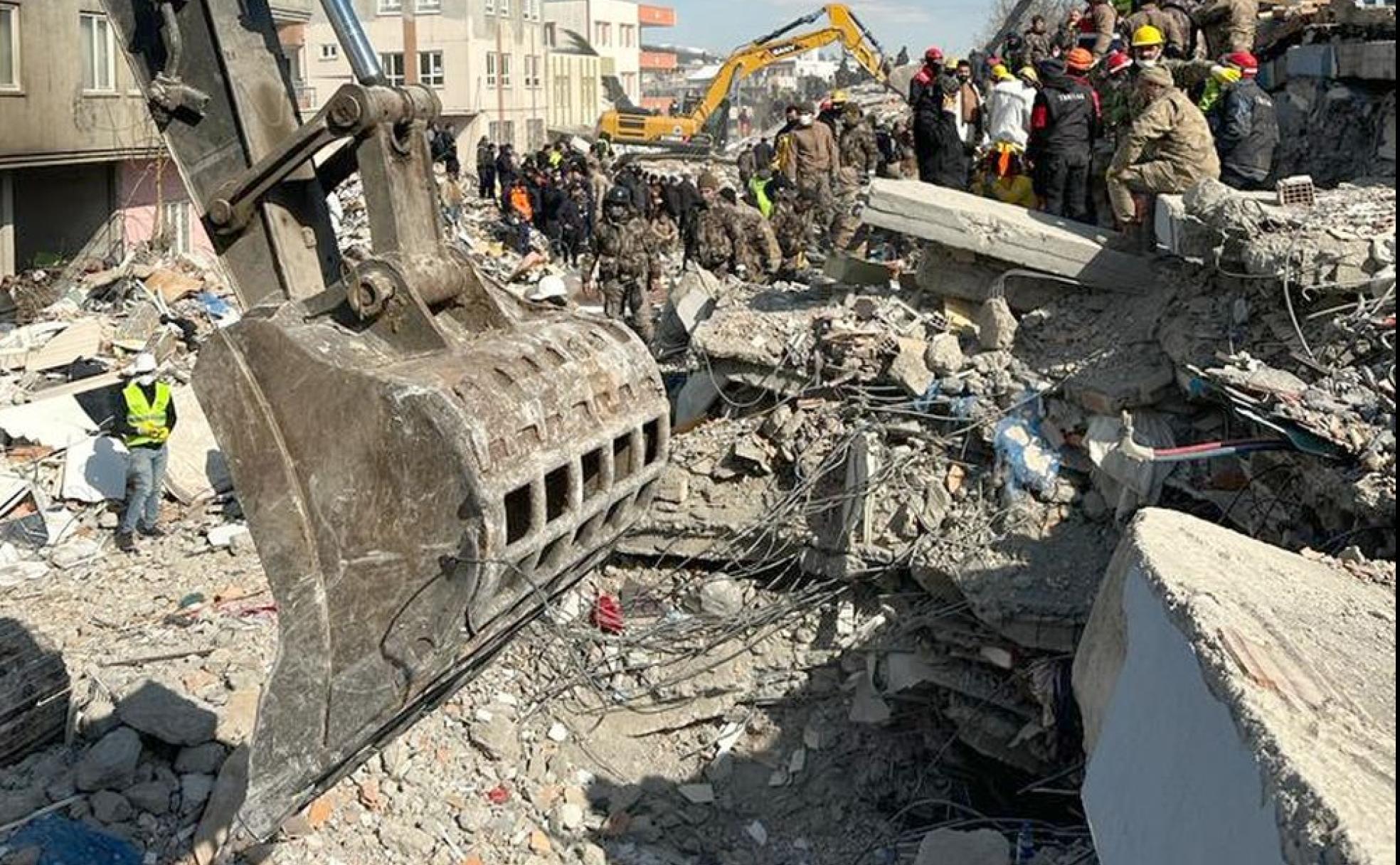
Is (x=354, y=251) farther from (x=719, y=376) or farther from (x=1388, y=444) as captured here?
(x=719, y=376)

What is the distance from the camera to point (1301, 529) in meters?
6.47

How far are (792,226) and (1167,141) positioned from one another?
5.71 meters

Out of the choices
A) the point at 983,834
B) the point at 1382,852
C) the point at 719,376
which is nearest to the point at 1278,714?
the point at 1382,852

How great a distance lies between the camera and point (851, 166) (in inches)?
561

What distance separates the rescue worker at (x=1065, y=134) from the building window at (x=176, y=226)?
15593 mm

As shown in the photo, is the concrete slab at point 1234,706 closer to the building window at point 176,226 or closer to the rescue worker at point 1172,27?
the rescue worker at point 1172,27

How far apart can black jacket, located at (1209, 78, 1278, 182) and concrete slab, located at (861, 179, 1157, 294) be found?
3.01 feet

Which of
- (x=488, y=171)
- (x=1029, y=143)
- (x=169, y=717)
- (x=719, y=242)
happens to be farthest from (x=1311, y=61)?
(x=488, y=171)

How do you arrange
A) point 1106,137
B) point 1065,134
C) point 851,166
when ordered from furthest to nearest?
point 851,166 → point 1106,137 → point 1065,134

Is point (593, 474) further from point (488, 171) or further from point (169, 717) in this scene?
point (488, 171)

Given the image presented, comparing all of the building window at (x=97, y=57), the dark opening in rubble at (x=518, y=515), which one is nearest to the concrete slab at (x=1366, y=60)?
the dark opening in rubble at (x=518, y=515)

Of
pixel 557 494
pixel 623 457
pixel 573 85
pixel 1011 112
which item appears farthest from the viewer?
pixel 573 85

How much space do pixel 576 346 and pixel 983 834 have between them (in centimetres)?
388

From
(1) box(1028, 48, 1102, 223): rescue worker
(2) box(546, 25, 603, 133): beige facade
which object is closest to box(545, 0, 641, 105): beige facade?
(2) box(546, 25, 603, 133): beige facade
